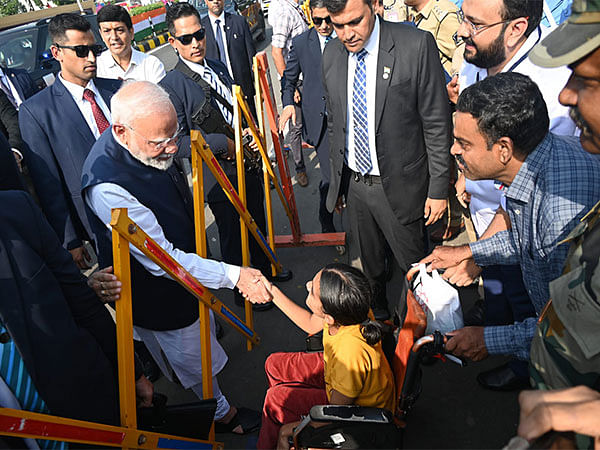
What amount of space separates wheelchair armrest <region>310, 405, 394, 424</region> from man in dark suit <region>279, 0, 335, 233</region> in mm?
2568

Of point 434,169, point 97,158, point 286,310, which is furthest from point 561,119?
point 97,158

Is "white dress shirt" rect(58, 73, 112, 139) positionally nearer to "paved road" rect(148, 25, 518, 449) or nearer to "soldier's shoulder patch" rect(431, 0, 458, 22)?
"paved road" rect(148, 25, 518, 449)

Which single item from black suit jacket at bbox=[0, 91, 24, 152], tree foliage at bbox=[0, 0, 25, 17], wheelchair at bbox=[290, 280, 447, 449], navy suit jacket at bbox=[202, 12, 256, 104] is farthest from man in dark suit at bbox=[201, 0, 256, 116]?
tree foliage at bbox=[0, 0, 25, 17]

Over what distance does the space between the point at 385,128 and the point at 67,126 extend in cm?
238

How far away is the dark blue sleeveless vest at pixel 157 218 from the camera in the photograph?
212 cm

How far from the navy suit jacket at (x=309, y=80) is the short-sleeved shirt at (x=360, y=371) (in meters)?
2.67

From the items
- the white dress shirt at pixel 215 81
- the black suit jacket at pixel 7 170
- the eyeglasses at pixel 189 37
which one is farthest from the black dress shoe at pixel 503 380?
the eyeglasses at pixel 189 37

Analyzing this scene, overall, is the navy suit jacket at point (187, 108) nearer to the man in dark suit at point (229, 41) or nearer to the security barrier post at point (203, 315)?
the security barrier post at point (203, 315)

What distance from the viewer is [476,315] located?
128 inches

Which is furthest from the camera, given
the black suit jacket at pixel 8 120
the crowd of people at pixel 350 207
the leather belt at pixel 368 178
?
the black suit jacket at pixel 8 120

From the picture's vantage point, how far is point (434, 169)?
2848 millimetres

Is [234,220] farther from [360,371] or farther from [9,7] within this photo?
[9,7]

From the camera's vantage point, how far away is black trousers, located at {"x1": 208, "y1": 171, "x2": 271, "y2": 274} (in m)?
3.46

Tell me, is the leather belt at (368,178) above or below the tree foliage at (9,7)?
below
